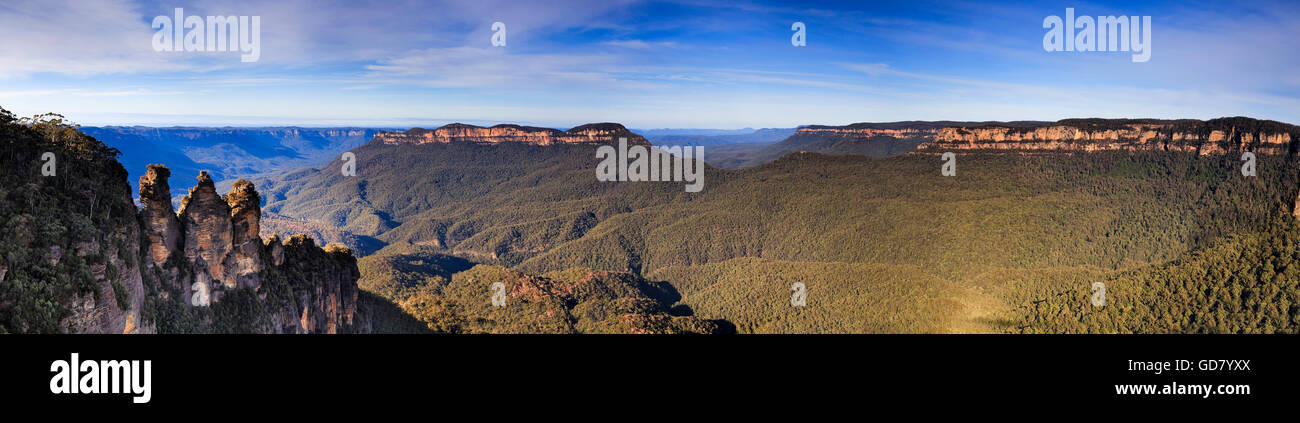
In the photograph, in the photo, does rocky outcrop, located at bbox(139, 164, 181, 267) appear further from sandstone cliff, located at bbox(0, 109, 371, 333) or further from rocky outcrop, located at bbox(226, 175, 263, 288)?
rocky outcrop, located at bbox(226, 175, 263, 288)

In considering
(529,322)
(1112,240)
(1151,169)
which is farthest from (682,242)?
(1151,169)

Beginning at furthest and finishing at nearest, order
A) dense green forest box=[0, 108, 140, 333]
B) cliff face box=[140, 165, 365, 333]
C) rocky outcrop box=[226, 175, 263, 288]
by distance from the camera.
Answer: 1. rocky outcrop box=[226, 175, 263, 288]
2. cliff face box=[140, 165, 365, 333]
3. dense green forest box=[0, 108, 140, 333]

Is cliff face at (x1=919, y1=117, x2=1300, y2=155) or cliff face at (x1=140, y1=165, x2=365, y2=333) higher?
cliff face at (x1=919, y1=117, x2=1300, y2=155)

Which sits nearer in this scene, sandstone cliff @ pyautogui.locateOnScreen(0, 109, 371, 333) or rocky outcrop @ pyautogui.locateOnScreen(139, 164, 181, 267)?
sandstone cliff @ pyautogui.locateOnScreen(0, 109, 371, 333)

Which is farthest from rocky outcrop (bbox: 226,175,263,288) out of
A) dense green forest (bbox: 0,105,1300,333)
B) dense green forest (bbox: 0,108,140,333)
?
dense green forest (bbox: 0,108,140,333)

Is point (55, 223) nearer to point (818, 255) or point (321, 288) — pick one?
point (321, 288)

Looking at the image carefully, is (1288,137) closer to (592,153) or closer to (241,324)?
(241,324)
